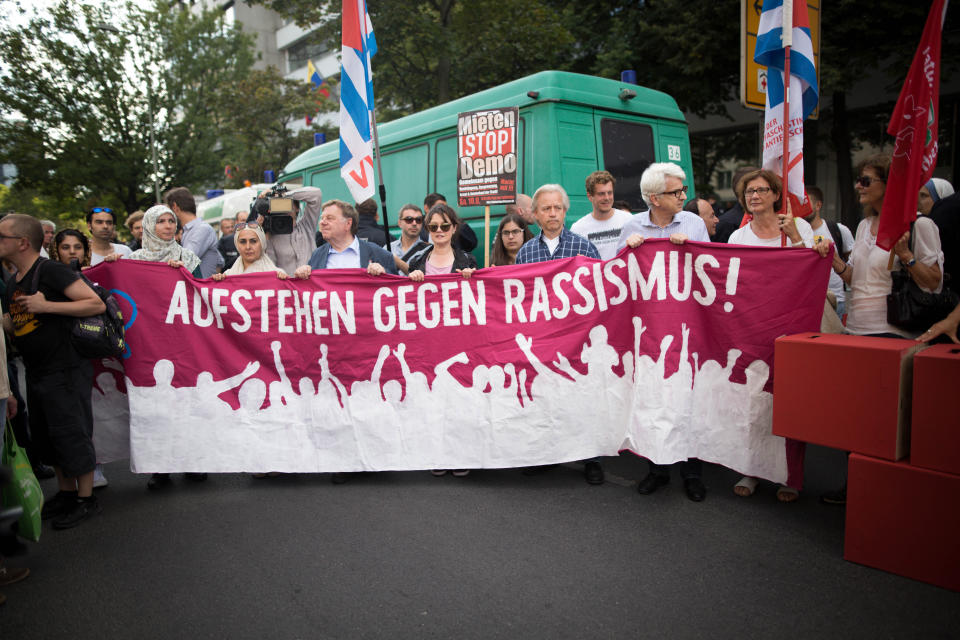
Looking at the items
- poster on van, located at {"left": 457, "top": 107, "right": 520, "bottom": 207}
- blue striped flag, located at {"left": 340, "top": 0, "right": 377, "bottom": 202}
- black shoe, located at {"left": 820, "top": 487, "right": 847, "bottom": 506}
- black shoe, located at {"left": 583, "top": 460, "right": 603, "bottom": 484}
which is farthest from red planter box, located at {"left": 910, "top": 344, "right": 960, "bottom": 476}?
blue striped flag, located at {"left": 340, "top": 0, "right": 377, "bottom": 202}

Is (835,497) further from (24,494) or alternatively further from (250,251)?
(24,494)

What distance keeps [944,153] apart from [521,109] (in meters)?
12.7

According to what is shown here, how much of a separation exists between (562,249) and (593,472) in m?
1.50

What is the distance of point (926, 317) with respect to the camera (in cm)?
370

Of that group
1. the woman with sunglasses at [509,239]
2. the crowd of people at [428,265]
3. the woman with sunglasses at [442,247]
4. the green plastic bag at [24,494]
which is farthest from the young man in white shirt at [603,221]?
the green plastic bag at [24,494]

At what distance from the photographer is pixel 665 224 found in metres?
4.85

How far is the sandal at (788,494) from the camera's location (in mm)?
4004

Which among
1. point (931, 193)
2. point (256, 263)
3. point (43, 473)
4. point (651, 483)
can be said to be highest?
point (931, 193)

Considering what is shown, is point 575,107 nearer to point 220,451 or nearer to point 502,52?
point 220,451

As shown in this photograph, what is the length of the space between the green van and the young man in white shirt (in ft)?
4.30

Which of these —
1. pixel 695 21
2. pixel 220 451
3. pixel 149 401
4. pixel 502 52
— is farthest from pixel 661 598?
pixel 502 52

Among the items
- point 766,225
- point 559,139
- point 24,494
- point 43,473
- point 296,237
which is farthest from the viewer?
point 559,139

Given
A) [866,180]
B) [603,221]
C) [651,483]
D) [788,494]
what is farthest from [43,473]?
[866,180]

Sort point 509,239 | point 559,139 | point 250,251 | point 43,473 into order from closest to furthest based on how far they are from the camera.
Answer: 1. point 250,251
2. point 43,473
3. point 509,239
4. point 559,139
